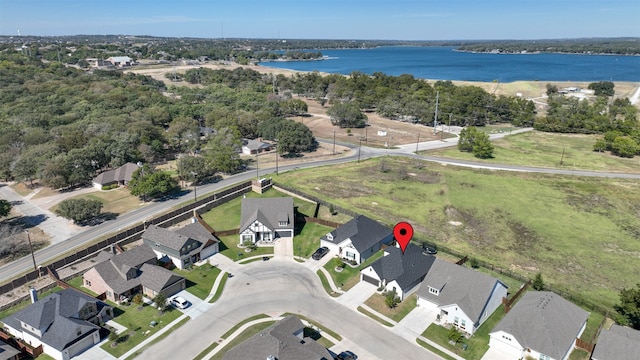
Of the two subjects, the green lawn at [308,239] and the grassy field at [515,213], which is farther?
the green lawn at [308,239]

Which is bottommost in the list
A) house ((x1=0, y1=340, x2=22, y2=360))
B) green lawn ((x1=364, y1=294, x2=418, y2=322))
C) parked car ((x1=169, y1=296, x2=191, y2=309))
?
green lawn ((x1=364, y1=294, x2=418, y2=322))

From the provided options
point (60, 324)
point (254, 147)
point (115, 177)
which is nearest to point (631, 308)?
point (60, 324)

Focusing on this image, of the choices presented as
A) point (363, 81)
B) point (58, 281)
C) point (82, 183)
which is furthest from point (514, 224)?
point (363, 81)

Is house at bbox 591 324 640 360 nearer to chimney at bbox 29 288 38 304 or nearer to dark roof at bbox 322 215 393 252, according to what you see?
dark roof at bbox 322 215 393 252

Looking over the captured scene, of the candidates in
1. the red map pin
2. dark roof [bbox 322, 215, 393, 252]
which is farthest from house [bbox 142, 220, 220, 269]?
the red map pin

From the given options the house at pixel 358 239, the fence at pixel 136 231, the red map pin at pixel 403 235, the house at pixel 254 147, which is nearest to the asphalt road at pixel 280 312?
the house at pixel 358 239

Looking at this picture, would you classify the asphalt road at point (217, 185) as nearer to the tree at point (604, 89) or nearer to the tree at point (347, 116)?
the tree at point (347, 116)
